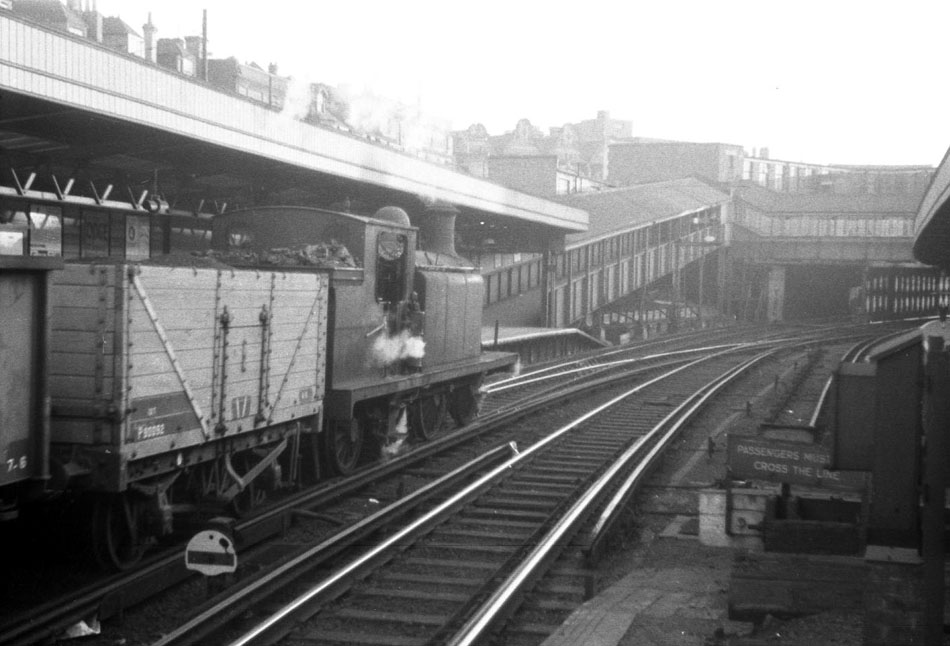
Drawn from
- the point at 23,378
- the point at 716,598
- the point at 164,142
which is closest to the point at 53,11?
the point at 164,142

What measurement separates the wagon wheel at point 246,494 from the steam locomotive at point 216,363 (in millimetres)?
24

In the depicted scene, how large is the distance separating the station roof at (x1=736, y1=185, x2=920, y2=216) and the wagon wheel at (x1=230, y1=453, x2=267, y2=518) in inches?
2036

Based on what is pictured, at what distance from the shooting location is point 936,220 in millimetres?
14234

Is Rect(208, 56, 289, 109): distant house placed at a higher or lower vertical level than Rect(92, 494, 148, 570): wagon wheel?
higher

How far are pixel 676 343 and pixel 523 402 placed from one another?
18.4 meters

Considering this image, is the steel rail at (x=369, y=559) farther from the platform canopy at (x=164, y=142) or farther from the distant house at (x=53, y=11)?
the distant house at (x=53, y=11)

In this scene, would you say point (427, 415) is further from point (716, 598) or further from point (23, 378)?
point (23, 378)

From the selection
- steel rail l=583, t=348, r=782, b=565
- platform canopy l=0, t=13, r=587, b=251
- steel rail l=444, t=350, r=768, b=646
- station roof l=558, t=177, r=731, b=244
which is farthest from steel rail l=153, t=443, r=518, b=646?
station roof l=558, t=177, r=731, b=244

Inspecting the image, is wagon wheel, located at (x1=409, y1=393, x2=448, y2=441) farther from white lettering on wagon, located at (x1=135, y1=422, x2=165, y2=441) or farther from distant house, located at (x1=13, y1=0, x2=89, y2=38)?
distant house, located at (x1=13, y1=0, x2=89, y2=38)

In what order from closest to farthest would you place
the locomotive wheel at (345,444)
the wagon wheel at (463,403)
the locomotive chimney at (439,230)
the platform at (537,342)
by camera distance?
the locomotive wheel at (345,444) < the locomotive chimney at (439,230) < the wagon wheel at (463,403) < the platform at (537,342)

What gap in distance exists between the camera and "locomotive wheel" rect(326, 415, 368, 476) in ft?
35.8

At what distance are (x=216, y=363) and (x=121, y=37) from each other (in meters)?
33.1

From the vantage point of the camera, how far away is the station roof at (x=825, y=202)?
5809cm

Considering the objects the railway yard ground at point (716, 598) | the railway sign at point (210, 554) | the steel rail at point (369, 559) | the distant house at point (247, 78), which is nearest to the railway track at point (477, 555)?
the steel rail at point (369, 559)
